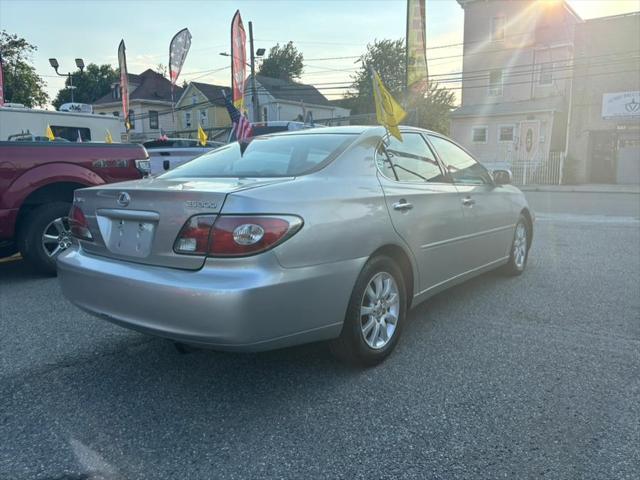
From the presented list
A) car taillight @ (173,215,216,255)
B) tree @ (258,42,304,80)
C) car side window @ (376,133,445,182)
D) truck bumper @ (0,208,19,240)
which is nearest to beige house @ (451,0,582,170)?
car side window @ (376,133,445,182)

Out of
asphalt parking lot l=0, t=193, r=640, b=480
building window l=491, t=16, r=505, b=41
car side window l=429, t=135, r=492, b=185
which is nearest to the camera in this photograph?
asphalt parking lot l=0, t=193, r=640, b=480

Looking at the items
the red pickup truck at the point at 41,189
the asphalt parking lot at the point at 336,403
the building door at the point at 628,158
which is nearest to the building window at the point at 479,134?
the building door at the point at 628,158

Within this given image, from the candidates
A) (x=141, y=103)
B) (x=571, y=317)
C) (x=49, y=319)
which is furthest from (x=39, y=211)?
(x=141, y=103)

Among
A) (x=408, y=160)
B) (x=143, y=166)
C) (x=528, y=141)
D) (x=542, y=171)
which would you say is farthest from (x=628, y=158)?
(x=408, y=160)

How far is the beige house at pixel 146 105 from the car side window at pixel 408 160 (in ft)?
141

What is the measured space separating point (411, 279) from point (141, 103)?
47363 mm

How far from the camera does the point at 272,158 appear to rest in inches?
142

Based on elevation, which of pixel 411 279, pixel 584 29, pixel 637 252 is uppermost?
pixel 584 29

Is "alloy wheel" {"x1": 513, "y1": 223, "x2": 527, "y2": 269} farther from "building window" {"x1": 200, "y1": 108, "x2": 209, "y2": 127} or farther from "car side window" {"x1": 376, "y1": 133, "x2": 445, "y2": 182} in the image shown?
"building window" {"x1": 200, "y1": 108, "x2": 209, "y2": 127}

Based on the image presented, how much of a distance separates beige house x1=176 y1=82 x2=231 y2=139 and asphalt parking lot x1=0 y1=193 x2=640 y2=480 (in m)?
43.2

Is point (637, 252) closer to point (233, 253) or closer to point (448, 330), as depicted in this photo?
point (448, 330)

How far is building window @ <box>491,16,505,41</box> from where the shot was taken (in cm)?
2836

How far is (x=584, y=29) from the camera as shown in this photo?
24.4m

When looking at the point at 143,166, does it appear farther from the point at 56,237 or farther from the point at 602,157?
the point at 602,157
